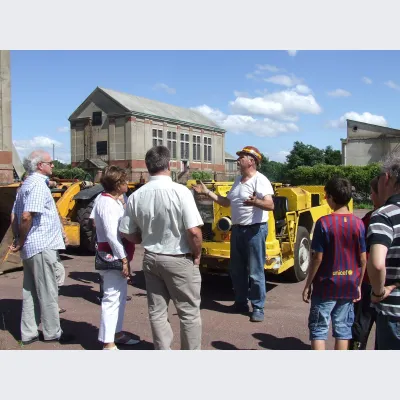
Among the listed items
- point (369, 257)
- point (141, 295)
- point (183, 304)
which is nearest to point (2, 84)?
point (141, 295)

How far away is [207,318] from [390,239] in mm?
3181

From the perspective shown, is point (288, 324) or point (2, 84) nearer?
point (288, 324)

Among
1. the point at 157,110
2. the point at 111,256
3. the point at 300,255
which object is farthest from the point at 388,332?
Answer: the point at 157,110

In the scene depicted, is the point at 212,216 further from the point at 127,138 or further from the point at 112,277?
the point at 127,138

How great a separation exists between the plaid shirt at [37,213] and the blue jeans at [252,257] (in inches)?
83.2

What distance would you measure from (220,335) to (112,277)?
1.42 meters

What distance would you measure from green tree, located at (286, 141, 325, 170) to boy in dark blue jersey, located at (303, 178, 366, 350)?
5062 cm

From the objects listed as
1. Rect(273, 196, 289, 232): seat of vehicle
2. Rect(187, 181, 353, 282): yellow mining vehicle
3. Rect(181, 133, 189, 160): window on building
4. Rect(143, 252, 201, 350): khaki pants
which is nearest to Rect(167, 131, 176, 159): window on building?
Rect(181, 133, 189, 160): window on building

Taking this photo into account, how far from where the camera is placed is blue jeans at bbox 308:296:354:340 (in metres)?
3.37

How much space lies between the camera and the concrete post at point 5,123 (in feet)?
42.0

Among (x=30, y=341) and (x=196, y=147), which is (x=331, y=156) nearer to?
(x=196, y=147)

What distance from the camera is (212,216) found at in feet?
20.7

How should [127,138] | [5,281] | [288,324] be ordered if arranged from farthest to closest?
1. [127,138]
2. [5,281]
3. [288,324]
